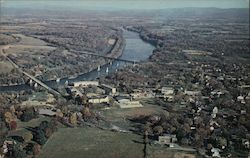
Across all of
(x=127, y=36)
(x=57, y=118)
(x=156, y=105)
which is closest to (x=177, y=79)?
(x=156, y=105)

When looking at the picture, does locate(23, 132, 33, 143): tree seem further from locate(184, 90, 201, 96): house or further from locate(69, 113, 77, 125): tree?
locate(184, 90, 201, 96): house

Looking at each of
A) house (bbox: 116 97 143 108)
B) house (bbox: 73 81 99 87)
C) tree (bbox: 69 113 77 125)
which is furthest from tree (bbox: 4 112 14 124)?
house (bbox: 73 81 99 87)

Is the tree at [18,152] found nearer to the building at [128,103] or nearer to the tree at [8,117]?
the tree at [8,117]

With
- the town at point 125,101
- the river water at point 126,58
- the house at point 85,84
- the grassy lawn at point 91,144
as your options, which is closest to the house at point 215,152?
the town at point 125,101

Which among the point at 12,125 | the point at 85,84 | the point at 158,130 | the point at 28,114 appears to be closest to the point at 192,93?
the point at 85,84

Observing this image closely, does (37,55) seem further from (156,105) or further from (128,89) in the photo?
(156,105)

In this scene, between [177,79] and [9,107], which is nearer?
[9,107]
